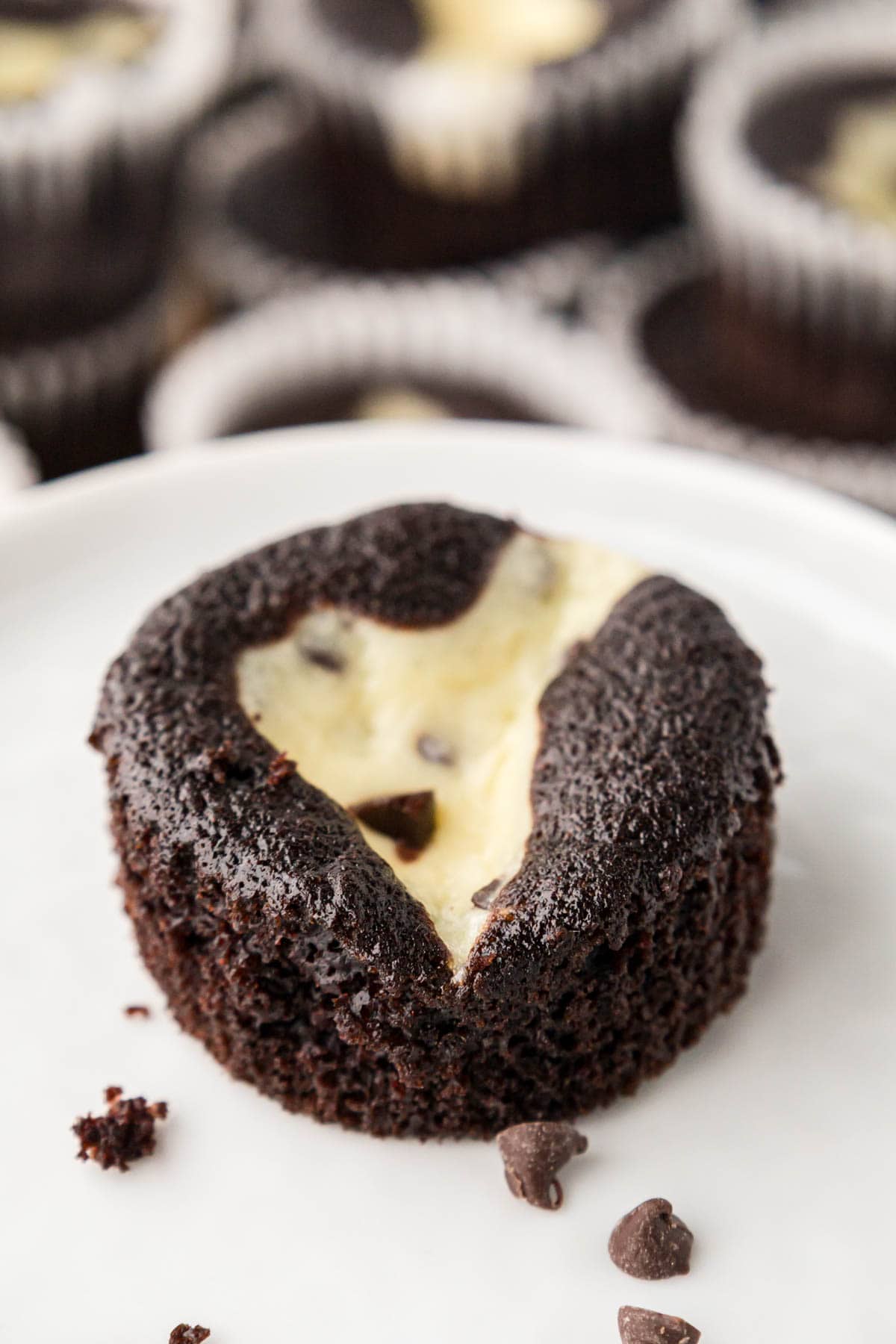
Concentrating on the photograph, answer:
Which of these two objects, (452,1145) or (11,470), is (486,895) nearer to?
(452,1145)

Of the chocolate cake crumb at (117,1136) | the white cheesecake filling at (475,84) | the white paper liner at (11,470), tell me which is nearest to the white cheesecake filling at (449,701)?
the chocolate cake crumb at (117,1136)

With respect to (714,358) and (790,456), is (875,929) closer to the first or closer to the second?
(790,456)

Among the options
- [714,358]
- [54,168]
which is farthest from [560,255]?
[54,168]

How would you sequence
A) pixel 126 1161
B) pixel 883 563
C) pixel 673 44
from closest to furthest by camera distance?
pixel 126 1161, pixel 883 563, pixel 673 44

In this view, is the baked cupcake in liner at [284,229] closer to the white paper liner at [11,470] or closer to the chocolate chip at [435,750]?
the white paper liner at [11,470]

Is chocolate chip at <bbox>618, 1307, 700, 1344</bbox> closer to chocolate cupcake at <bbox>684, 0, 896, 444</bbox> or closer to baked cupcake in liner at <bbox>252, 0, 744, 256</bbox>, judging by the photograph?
chocolate cupcake at <bbox>684, 0, 896, 444</bbox>
